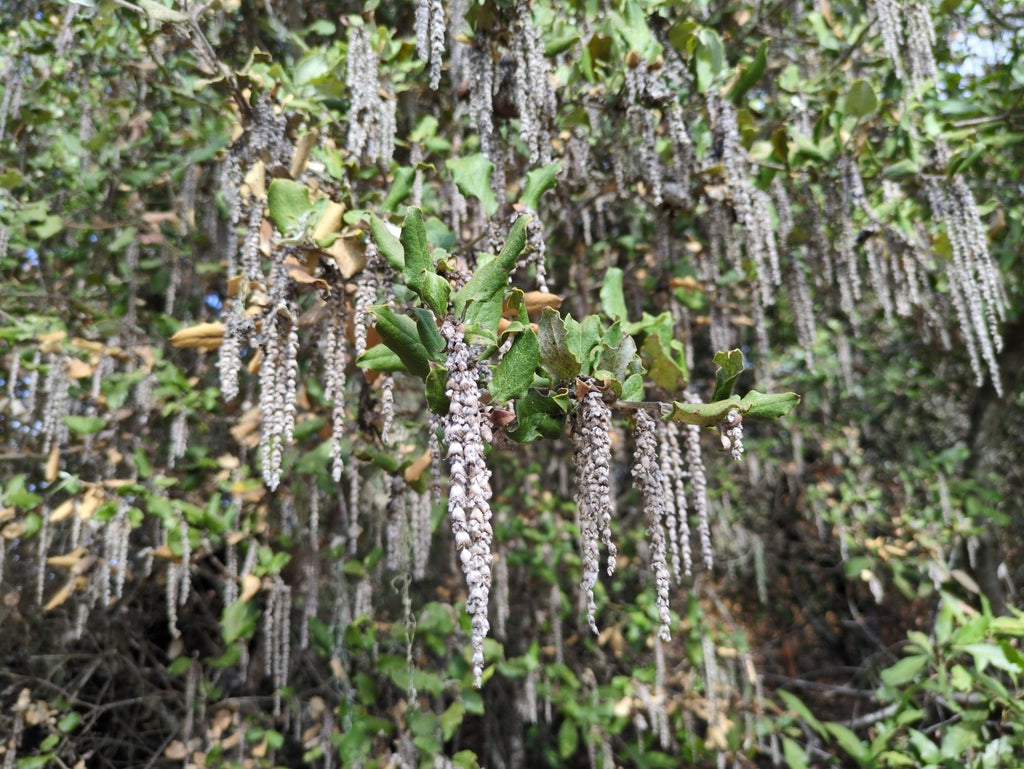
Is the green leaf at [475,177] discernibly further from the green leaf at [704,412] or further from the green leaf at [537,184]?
the green leaf at [704,412]

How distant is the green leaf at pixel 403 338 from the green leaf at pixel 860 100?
1.73 metres

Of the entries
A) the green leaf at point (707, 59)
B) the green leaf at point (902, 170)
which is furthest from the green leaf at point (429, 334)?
the green leaf at point (902, 170)

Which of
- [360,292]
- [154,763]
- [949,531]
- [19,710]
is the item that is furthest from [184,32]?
[949,531]

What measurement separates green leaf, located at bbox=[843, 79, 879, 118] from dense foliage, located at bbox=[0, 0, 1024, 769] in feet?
0.03

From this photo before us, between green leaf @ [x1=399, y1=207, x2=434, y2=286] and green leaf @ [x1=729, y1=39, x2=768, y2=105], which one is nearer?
green leaf @ [x1=399, y1=207, x2=434, y2=286]

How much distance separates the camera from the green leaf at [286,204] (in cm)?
146

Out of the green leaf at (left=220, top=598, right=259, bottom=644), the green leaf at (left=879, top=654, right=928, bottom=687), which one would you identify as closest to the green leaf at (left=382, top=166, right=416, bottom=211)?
the green leaf at (left=220, top=598, right=259, bottom=644)

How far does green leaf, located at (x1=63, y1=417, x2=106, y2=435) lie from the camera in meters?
2.45

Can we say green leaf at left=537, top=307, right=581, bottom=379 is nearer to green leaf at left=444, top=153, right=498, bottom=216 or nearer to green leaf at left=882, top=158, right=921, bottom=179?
green leaf at left=444, top=153, right=498, bottom=216

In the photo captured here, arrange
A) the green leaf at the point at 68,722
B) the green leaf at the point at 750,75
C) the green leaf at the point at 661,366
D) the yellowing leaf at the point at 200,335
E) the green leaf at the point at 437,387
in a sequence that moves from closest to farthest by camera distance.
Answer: the green leaf at the point at 437,387 → the green leaf at the point at 661,366 → the yellowing leaf at the point at 200,335 → the green leaf at the point at 750,75 → the green leaf at the point at 68,722

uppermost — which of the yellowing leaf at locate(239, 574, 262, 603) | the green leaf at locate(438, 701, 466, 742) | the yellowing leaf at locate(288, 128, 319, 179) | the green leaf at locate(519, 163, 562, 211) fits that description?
the yellowing leaf at locate(288, 128, 319, 179)

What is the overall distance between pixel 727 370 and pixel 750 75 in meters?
1.24

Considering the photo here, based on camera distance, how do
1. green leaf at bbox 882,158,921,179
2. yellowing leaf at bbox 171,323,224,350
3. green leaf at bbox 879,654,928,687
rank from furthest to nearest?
green leaf at bbox 879,654,928,687 < green leaf at bbox 882,158,921,179 < yellowing leaf at bbox 171,323,224,350

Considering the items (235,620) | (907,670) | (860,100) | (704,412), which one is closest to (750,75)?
(860,100)
